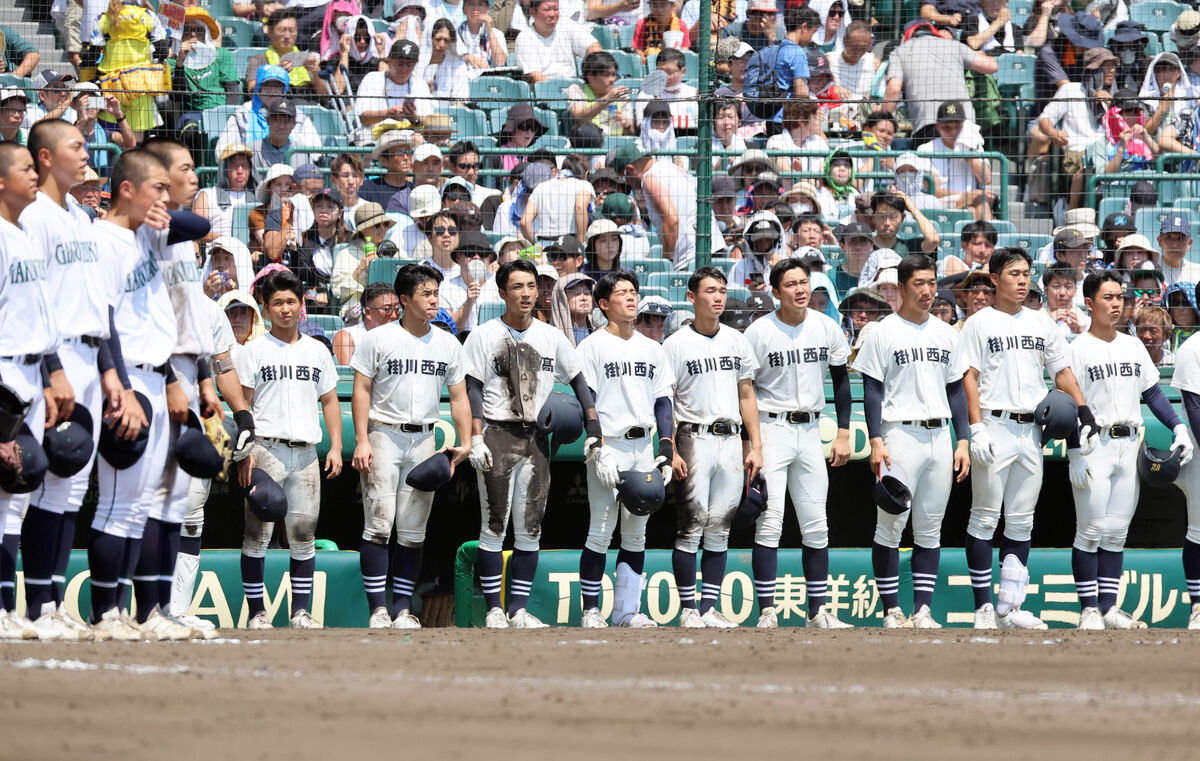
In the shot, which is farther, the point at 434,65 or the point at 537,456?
the point at 434,65

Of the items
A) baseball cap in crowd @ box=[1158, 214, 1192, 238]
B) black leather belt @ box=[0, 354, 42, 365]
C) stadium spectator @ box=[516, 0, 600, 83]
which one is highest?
stadium spectator @ box=[516, 0, 600, 83]

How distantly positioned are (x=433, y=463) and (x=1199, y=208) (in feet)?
19.0

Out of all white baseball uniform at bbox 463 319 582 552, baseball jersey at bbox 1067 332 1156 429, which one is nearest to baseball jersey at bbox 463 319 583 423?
white baseball uniform at bbox 463 319 582 552

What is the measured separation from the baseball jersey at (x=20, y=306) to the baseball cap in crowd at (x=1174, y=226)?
691cm

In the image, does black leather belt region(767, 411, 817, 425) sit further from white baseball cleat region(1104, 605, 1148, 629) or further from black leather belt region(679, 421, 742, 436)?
white baseball cleat region(1104, 605, 1148, 629)

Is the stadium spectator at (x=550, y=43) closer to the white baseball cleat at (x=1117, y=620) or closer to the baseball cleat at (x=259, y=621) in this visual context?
the baseball cleat at (x=259, y=621)

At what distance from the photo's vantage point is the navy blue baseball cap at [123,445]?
16.9 feet

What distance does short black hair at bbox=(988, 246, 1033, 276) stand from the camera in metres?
7.61

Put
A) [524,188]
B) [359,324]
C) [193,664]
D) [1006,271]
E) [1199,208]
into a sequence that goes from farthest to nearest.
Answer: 1. [1199,208]
2. [524,188]
3. [359,324]
4. [1006,271]
5. [193,664]

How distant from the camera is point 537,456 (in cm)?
733

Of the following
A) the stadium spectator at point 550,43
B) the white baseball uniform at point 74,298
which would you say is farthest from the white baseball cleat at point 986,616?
the stadium spectator at point 550,43

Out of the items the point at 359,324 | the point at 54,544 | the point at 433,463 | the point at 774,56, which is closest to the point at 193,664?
the point at 54,544

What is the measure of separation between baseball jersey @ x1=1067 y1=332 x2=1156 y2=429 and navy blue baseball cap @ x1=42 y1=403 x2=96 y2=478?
4983 mm

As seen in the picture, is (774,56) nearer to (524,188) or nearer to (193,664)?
(524,188)
